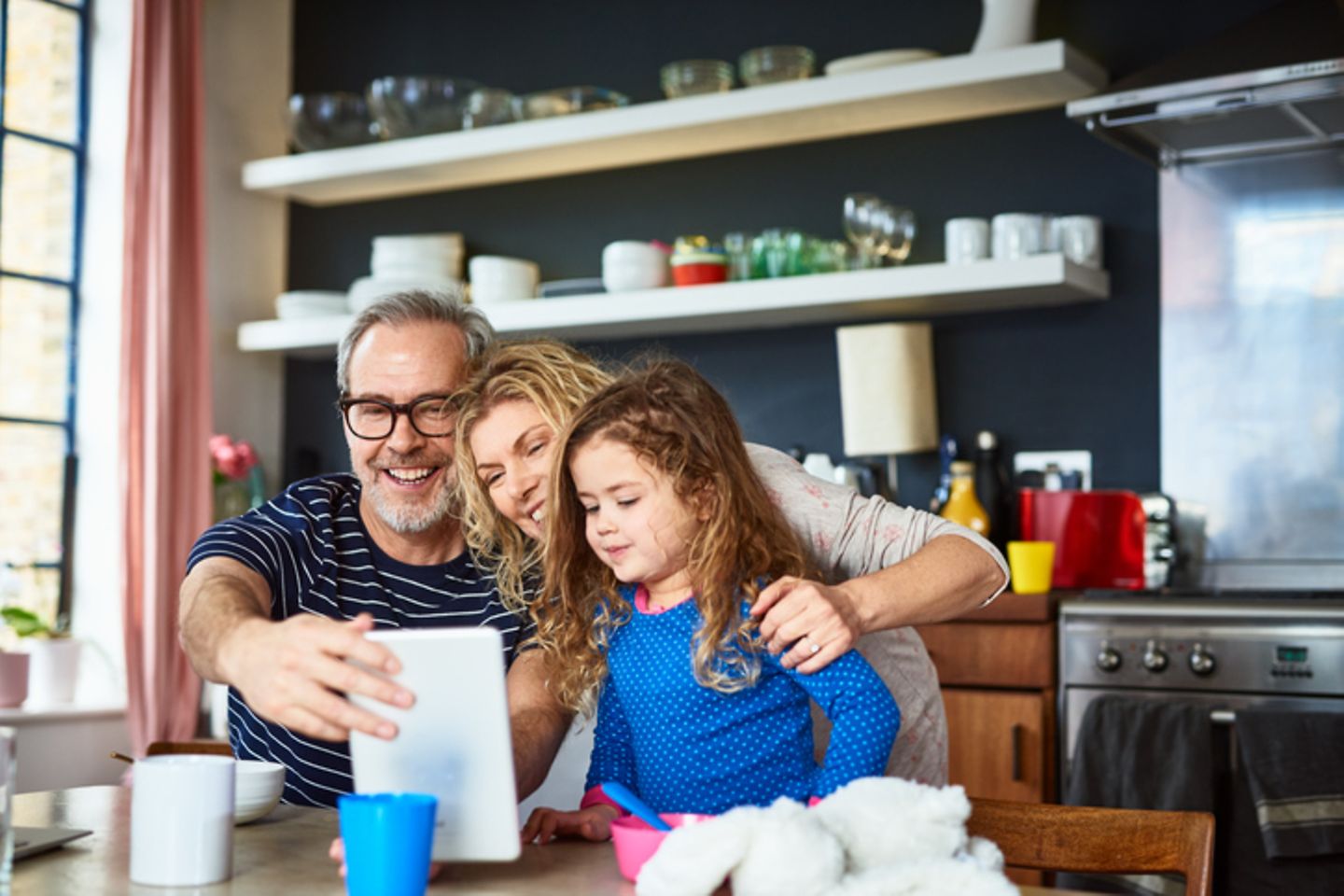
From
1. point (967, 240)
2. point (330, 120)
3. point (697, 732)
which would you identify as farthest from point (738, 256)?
point (697, 732)

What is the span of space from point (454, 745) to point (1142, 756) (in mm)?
2204

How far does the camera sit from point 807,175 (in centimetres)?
414

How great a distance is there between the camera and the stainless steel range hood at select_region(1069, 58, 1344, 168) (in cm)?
310

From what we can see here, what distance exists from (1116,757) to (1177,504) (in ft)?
2.85

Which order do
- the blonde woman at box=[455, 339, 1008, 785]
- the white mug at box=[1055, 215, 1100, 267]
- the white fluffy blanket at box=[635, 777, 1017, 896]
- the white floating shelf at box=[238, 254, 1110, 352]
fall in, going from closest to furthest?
the white fluffy blanket at box=[635, 777, 1017, 896] < the blonde woman at box=[455, 339, 1008, 785] < the white floating shelf at box=[238, 254, 1110, 352] < the white mug at box=[1055, 215, 1100, 267]

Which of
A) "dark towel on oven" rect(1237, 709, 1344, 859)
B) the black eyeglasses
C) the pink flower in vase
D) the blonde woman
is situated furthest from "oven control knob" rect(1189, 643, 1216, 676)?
the pink flower in vase

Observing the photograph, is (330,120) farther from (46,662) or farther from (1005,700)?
(1005,700)

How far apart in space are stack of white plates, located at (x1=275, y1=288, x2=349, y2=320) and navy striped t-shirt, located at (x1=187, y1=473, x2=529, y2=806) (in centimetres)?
259

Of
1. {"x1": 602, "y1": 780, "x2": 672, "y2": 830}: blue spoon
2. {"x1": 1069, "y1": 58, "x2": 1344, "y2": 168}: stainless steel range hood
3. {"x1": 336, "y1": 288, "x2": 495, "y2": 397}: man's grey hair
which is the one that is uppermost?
{"x1": 1069, "y1": 58, "x2": 1344, "y2": 168}: stainless steel range hood

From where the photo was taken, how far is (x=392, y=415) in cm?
195

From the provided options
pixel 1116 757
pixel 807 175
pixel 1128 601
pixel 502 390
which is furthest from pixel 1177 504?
pixel 502 390

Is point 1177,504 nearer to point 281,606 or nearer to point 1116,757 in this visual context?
point 1116,757

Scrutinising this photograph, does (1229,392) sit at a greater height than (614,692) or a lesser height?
greater

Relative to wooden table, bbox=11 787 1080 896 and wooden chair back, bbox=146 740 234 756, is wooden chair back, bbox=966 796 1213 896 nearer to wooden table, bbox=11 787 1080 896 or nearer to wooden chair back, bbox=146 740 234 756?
wooden table, bbox=11 787 1080 896
